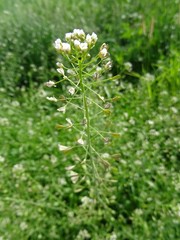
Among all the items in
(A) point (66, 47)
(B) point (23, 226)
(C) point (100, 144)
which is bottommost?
(B) point (23, 226)

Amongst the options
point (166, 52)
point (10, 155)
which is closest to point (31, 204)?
point (10, 155)

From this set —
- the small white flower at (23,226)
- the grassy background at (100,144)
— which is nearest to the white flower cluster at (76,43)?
the grassy background at (100,144)

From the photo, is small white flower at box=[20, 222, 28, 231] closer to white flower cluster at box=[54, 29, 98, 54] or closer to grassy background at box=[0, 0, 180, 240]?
grassy background at box=[0, 0, 180, 240]

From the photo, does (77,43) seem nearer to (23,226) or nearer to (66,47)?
(66,47)

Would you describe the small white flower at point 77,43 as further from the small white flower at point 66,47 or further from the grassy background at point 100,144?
the grassy background at point 100,144

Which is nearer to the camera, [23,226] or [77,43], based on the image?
[77,43]

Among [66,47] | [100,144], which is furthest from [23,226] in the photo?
[66,47]
